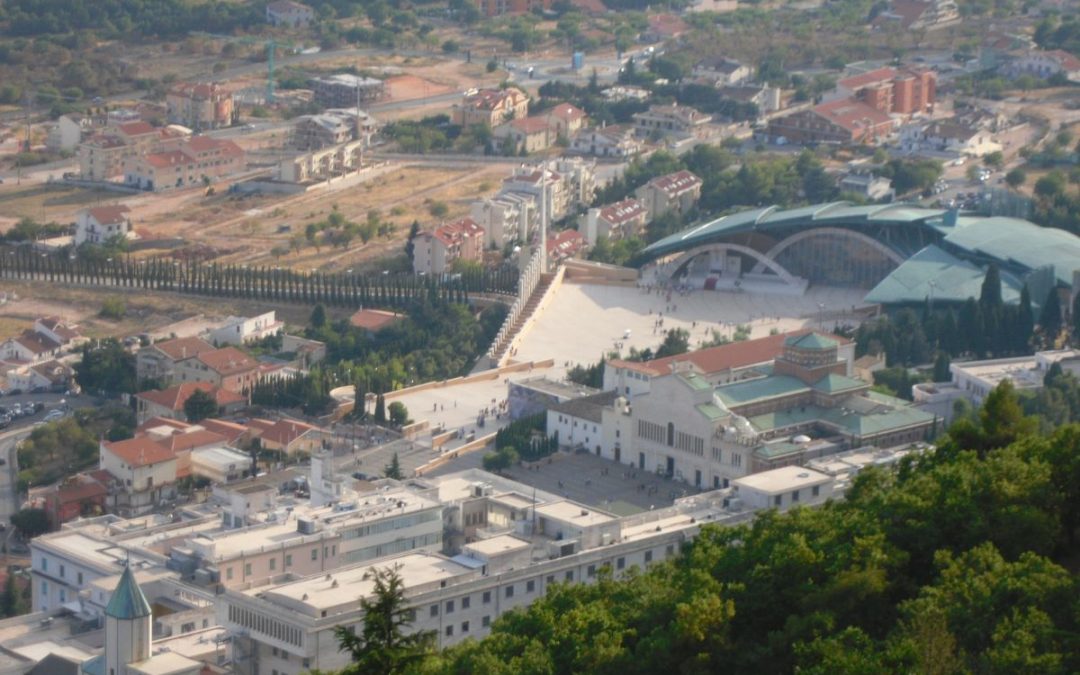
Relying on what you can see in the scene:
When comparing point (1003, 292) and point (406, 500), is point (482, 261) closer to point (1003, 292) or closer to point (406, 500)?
point (1003, 292)

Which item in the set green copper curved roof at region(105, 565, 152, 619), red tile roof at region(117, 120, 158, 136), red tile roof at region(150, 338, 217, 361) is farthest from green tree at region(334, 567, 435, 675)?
red tile roof at region(117, 120, 158, 136)

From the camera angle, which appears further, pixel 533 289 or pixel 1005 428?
pixel 533 289

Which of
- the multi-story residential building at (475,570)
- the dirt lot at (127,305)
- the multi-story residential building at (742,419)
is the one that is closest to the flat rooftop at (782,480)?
the multi-story residential building at (475,570)

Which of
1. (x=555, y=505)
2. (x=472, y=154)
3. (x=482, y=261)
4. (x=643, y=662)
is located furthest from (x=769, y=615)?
(x=472, y=154)

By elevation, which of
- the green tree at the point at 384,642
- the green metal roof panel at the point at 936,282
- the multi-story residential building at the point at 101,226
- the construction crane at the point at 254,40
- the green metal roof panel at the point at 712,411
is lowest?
the multi-story residential building at the point at 101,226

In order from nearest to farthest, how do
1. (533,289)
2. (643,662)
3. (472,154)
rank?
(643,662), (533,289), (472,154)

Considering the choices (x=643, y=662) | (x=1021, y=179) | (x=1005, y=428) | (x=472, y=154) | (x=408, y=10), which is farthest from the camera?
(x=408, y=10)

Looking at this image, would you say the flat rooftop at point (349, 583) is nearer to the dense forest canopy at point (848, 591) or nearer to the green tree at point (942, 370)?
the dense forest canopy at point (848, 591)
